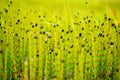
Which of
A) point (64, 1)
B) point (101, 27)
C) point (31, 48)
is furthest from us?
point (64, 1)

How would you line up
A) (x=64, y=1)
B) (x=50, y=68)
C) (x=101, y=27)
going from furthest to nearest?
(x=64, y=1), (x=101, y=27), (x=50, y=68)

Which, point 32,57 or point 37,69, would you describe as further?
point 32,57

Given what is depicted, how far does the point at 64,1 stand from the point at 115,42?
2.62 metres

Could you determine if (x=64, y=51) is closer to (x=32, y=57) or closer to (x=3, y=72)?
(x=32, y=57)

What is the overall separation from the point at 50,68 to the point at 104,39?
0.67 meters

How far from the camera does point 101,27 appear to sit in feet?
13.0

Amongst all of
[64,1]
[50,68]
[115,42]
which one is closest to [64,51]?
[50,68]

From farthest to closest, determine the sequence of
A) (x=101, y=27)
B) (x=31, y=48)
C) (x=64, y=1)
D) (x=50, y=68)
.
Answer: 1. (x=64, y=1)
2. (x=31, y=48)
3. (x=101, y=27)
4. (x=50, y=68)

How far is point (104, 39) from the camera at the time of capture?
3.89 m

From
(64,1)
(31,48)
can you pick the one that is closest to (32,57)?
(31,48)

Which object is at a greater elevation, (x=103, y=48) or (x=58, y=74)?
(x=103, y=48)

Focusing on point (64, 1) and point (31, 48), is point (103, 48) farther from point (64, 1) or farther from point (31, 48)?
point (64, 1)

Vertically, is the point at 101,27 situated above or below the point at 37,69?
above

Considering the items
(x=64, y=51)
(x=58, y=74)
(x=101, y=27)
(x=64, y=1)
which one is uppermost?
(x=64, y=1)
